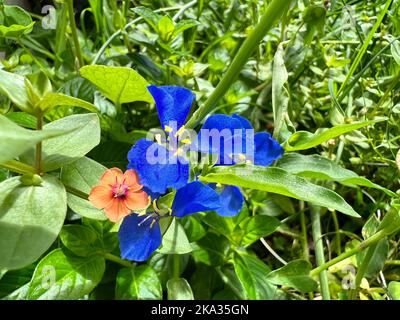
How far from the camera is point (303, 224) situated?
2.18ft

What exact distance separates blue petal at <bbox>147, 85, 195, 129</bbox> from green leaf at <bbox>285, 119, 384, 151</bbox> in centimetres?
10

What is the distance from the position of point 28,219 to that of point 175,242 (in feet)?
→ 0.47

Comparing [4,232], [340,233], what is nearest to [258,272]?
[340,233]

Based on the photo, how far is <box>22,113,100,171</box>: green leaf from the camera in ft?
1.35

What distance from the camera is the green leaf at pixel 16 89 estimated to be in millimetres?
363

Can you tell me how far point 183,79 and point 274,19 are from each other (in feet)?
1.01

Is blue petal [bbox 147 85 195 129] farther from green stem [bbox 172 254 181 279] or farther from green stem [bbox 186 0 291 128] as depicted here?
green stem [bbox 172 254 181 279]

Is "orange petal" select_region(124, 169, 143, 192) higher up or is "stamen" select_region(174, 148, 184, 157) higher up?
"stamen" select_region(174, 148, 184, 157)

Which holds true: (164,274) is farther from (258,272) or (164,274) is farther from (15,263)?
(15,263)

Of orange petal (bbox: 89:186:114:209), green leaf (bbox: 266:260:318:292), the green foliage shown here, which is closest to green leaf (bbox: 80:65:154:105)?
the green foliage

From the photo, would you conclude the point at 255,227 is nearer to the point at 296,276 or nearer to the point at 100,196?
the point at 296,276

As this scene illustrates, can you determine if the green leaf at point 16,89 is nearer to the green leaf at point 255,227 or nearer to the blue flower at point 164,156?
the blue flower at point 164,156

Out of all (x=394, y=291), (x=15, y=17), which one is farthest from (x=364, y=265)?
(x=15, y=17)

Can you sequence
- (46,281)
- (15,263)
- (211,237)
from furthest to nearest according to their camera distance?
(211,237) → (46,281) → (15,263)
